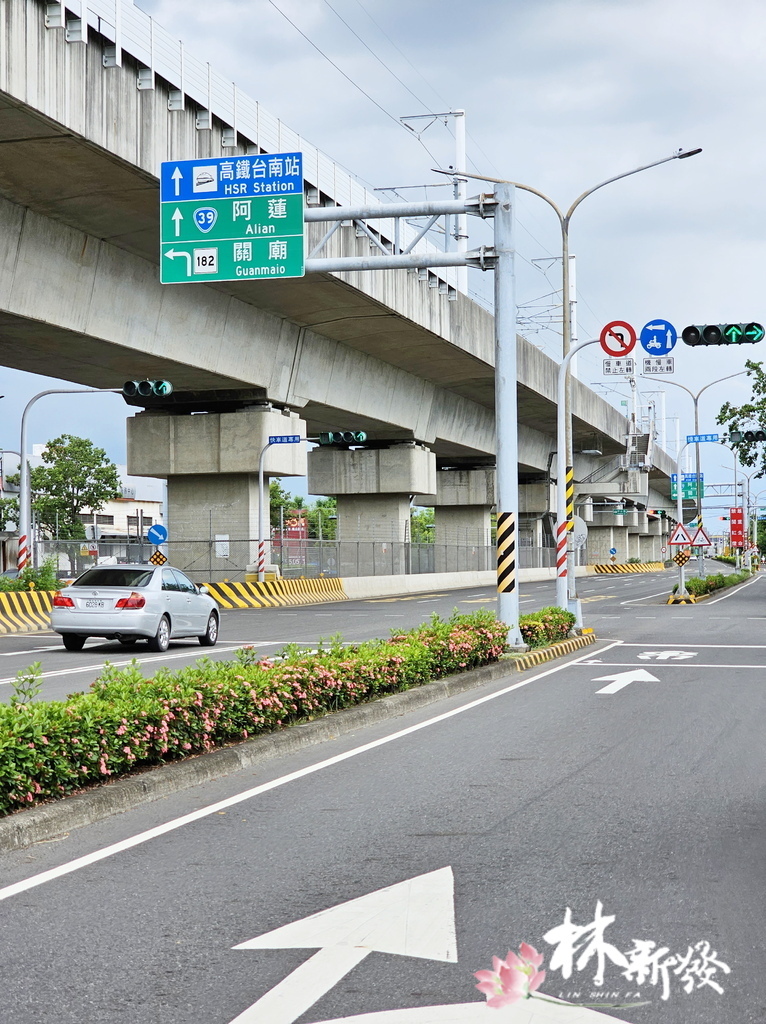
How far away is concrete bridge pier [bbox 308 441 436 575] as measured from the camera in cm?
4725

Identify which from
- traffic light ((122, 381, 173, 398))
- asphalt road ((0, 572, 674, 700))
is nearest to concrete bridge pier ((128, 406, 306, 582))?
asphalt road ((0, 572, 674, 700))

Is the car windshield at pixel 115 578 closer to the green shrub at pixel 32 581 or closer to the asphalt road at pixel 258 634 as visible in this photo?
the asphalt road at pixel 258 634

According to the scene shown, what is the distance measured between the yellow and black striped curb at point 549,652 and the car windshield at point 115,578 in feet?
21.3

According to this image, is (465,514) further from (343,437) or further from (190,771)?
(190,771)

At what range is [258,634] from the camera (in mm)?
24844

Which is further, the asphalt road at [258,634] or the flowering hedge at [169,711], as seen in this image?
the asphalt road at [258,634]

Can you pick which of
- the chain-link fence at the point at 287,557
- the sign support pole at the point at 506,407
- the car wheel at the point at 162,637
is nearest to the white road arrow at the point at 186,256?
the sign support pole at the point at 506,407

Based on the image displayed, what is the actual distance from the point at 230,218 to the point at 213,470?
1666 centimetres

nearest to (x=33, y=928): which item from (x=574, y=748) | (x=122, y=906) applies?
(x=122, y=906)

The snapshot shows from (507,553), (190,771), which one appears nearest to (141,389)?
(507,553)

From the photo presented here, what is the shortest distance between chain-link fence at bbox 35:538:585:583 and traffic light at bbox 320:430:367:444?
380 centimetres

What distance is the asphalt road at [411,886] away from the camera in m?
4.32

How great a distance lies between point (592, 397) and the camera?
5744cm

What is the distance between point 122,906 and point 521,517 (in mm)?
69465
